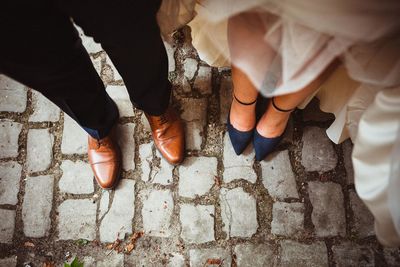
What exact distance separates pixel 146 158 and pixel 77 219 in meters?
0.46

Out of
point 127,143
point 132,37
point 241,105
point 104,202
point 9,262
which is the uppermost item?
point 132,37

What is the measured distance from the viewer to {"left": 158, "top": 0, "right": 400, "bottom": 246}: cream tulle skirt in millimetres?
812

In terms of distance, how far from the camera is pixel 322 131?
68.7 inches

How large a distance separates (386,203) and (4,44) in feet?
3.98

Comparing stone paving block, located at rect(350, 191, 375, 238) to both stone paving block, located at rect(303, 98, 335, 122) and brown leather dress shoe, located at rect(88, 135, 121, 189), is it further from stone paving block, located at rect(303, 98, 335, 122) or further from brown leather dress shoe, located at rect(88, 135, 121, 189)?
brown leather dress shoe, located at rect(88, 135, 121, 189)

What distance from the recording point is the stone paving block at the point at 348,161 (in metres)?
1.65

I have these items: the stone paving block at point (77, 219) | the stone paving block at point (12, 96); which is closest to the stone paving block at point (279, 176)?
the stone paving block at point (77, 219)

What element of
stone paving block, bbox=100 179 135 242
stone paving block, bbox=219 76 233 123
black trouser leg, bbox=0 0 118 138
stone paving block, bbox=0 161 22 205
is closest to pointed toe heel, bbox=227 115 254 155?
stone paving block, bbox=219 76 233 123

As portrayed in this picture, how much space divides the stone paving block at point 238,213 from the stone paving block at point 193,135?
280 millimetres

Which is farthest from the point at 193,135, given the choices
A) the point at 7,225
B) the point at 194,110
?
the point at 7,225

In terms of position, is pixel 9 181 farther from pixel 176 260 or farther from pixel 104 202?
pixel 176 260

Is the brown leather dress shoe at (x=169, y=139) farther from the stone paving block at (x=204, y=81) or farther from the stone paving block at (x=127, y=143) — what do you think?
the stone paving block at (x=204, y=81)

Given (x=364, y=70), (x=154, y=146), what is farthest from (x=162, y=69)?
(x=364, y=70)

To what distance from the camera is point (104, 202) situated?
1.66 metres
